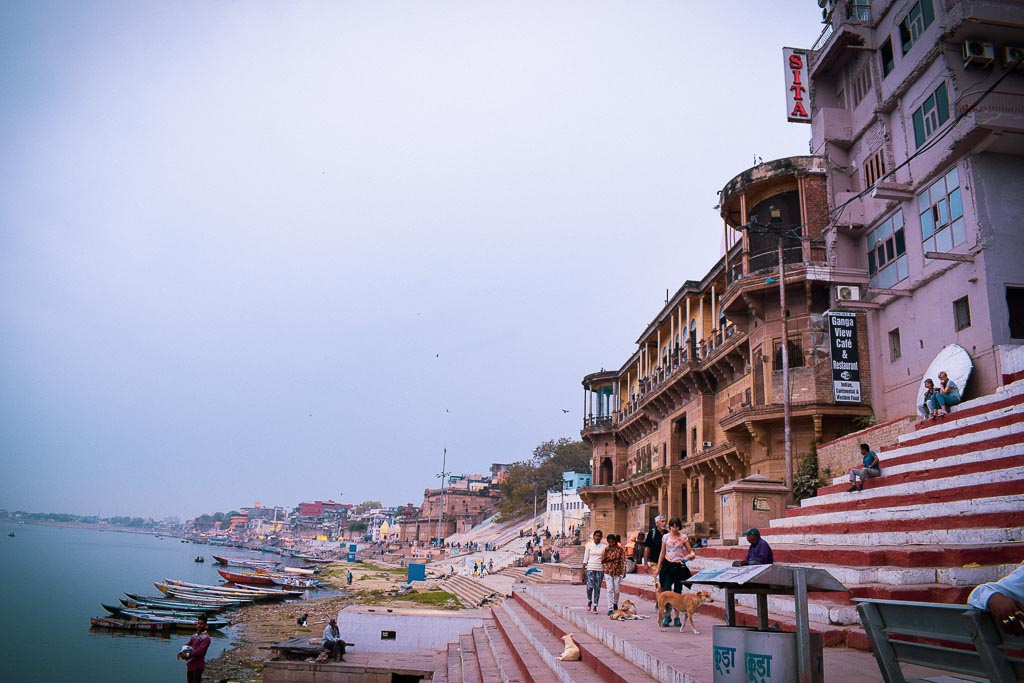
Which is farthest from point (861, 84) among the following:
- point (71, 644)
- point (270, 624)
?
point (71, 644)

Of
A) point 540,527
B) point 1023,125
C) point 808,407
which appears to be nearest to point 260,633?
point 808,407

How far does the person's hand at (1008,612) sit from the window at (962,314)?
49.5ft

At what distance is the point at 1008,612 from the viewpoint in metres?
2.82

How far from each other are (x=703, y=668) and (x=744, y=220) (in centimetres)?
1873

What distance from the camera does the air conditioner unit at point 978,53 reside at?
16031 mm

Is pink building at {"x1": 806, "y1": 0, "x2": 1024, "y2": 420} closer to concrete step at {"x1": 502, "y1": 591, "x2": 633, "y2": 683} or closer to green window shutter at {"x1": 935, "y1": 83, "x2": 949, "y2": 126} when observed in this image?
green window shutter at {"x1": 935, "y1": 83, "x2": 949, "y2": 126}

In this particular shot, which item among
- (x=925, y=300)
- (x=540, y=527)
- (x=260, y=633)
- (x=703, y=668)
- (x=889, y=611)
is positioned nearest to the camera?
(x=889, y=611)

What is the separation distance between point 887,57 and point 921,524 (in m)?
15.5

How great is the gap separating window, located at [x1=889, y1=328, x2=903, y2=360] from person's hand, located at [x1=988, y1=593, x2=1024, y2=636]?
57.0ft

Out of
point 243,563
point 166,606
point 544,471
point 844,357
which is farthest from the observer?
point 243,563

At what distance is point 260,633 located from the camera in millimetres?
28609

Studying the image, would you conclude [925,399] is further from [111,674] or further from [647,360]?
[111,674]

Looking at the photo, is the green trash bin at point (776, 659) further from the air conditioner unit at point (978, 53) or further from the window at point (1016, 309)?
the air conditioner unit at point (978, 53)

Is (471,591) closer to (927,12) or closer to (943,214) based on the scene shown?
(943,214)
